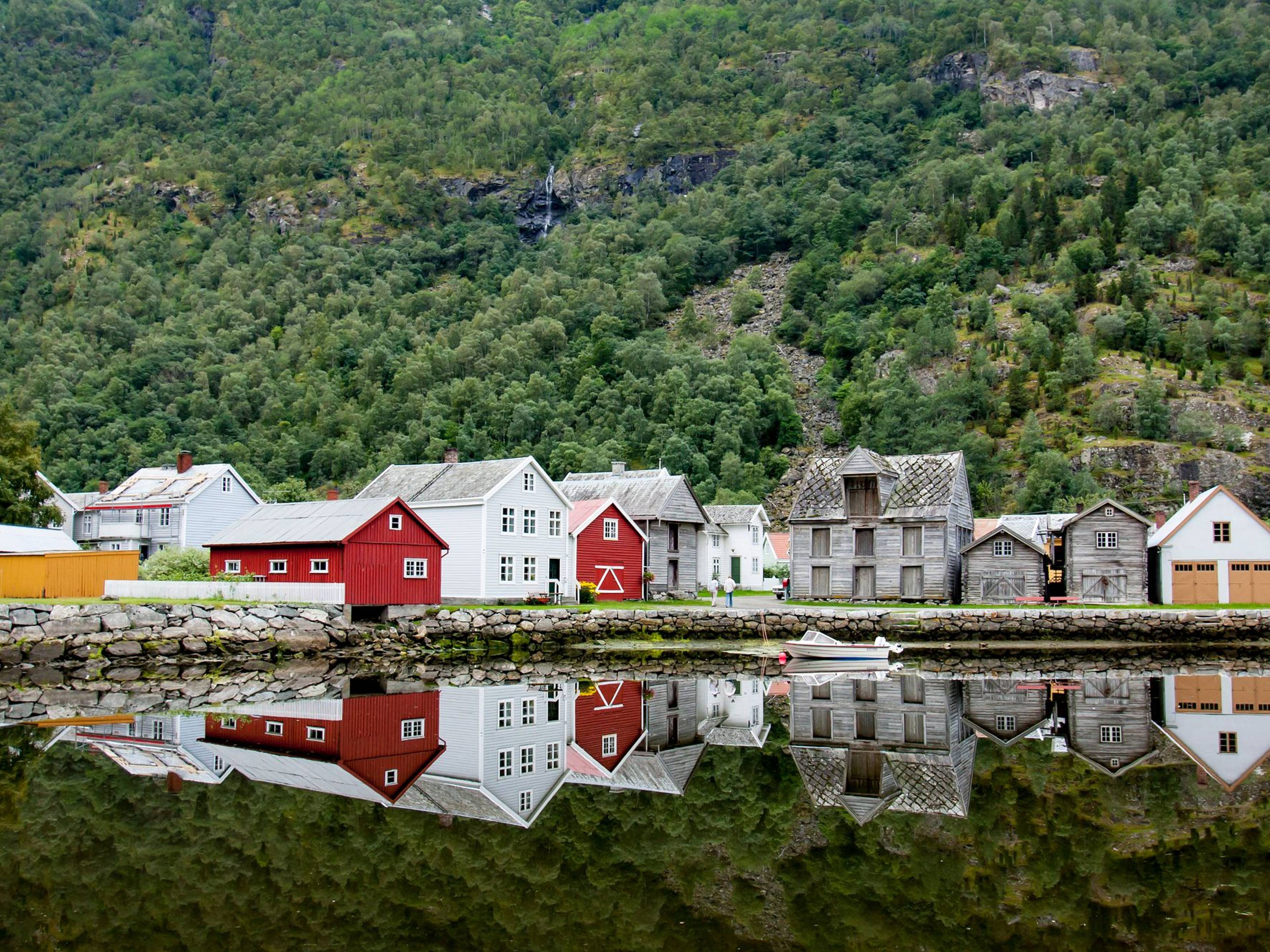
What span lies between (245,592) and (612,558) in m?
18.1

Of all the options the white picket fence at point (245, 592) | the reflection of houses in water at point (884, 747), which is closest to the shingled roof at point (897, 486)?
the reflection of houses in water at point (884, 747)

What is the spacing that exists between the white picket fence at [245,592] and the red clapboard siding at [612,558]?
14163 mm

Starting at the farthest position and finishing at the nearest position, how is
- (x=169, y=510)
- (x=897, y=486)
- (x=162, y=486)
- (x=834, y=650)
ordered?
(x=162, y=486) < (x=169, y=510) < (x=897, y=486) < (x=834, y=650)

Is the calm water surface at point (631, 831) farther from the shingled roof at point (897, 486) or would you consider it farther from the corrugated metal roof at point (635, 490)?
the corrugated metal roof at point (635, 490)

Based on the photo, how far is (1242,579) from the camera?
2010 inches

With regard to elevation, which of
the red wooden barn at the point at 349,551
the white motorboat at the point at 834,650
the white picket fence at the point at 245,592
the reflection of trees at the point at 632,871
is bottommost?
the white motorboat at the point at 834,650

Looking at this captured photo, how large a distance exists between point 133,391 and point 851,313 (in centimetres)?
8909

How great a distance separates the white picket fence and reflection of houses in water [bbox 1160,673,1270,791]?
26.1 m

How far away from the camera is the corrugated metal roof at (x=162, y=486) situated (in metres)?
66.9

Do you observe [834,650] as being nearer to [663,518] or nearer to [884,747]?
[884,747]

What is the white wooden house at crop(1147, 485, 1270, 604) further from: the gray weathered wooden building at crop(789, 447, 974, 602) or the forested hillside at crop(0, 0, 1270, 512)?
the forested hillside at crop(0, 0, 1270, 512)

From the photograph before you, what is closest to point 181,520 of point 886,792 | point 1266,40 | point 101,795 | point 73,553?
point 73,553

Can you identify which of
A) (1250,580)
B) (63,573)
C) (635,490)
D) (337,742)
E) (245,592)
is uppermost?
(635,490)

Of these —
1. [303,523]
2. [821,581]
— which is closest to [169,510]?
[303,523]
